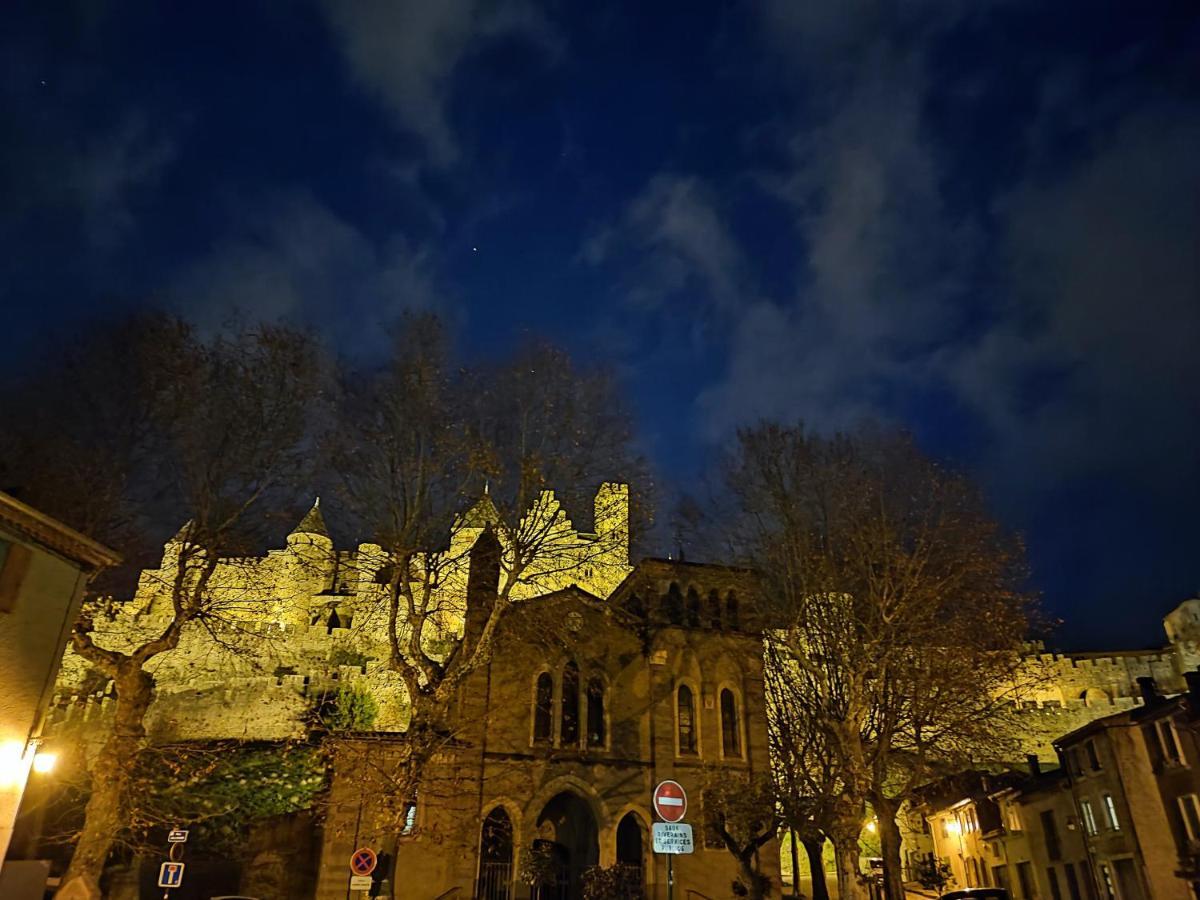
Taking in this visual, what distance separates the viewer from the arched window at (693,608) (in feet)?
99.9

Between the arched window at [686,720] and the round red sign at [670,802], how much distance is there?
1665 cm

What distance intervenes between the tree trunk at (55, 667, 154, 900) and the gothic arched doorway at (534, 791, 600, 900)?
12.9 m

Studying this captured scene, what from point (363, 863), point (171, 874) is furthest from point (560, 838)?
point (171, 874)

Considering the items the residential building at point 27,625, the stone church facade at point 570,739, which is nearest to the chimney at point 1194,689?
the stone church facade at point 570,739

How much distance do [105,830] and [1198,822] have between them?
30.8m

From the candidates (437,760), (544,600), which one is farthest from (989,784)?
(437,760)

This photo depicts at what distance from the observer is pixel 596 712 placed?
92.6 feet

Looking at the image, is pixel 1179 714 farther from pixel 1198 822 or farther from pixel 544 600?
pixel 544 600

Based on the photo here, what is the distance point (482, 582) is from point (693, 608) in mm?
8713

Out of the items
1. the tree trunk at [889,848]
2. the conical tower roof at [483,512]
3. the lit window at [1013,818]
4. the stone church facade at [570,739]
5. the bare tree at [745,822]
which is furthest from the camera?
the lit window at [1013,818]

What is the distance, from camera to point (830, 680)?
2239 centimetres

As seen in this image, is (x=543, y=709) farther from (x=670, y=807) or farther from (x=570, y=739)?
(x=670, y=807)

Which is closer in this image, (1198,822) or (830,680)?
(830,680)

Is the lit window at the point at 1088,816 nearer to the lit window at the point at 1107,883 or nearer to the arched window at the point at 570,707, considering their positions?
the lit window at the point at 1107,883
